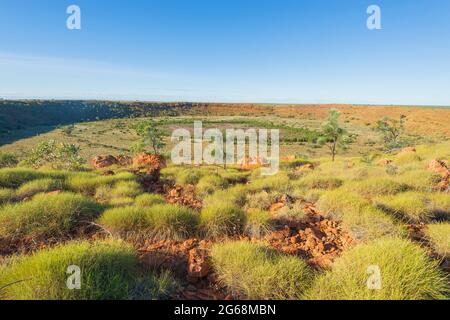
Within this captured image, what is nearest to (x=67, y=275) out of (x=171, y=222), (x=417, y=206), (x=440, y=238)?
(x=171, y=222)

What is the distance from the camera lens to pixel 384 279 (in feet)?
10.1

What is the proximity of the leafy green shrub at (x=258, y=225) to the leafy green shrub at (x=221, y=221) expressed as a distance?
6.1 inches

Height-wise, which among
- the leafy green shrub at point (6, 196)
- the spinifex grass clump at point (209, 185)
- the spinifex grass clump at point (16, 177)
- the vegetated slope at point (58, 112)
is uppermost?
the vegetated slope at point (58, 112)

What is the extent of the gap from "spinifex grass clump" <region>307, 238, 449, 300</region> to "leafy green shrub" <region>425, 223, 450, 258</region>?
4.33 feet

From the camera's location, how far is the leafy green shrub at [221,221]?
16.6 feet

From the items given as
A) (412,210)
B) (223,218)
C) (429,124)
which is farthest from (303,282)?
(429,124)

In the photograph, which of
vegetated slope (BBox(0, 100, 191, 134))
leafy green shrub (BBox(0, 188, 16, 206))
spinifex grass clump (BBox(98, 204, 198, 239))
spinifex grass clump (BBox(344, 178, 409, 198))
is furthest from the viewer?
vegetated slope (BBox(0, 100, 191, 134))

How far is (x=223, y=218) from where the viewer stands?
17.3 feet

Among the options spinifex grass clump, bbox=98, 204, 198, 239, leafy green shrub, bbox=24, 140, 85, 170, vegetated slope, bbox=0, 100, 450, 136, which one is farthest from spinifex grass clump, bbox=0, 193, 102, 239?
vegetated slope, bbox=0, 100, 450, 136

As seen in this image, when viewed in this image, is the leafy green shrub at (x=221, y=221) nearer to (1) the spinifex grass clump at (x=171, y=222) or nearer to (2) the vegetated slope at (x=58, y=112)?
(1) the spinifex grass clump at (x=171, y=222)

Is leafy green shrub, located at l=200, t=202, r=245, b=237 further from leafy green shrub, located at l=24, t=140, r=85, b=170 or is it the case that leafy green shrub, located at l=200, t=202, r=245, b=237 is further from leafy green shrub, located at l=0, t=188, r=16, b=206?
leafy green shrub, located at l=24, t=140, r=85, b=170

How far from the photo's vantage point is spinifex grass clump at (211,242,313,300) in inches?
124

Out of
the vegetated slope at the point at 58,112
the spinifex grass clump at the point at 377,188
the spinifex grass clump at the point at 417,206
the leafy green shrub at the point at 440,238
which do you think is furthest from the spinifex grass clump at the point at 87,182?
the vegetated slope at the point at 58,112

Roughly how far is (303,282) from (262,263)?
51 centimetres
